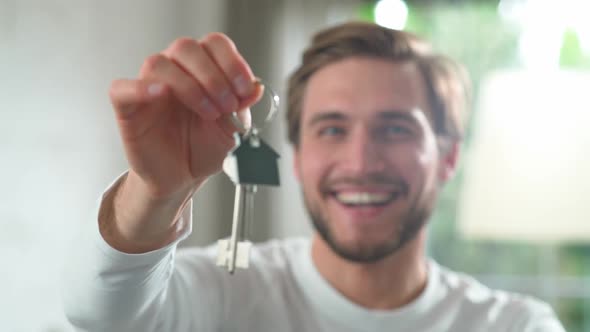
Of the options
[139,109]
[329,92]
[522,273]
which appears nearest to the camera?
[139,109]

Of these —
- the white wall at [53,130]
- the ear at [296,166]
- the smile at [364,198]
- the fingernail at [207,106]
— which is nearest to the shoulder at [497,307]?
the smile at [364,198]

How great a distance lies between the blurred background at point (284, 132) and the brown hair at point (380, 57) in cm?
2

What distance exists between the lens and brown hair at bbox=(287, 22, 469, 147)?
2.25ft

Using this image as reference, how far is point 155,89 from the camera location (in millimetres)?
315

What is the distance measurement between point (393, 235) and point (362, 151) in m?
0.11

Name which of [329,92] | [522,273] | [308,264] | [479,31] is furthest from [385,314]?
[479,31]

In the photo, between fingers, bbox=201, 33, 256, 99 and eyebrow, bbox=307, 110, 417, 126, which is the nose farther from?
fingers, bbox=201, 33, 256, 99

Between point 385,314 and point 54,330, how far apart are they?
0.38 m

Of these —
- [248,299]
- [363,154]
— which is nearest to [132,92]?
[248,299]

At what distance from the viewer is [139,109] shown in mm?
327

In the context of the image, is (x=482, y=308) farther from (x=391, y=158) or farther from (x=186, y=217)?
(x=186, y=217)

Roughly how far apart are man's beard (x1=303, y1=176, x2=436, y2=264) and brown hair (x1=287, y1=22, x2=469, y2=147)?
9 cm

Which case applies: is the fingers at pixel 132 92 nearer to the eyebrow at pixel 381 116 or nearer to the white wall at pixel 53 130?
the white wall at pixel 53 130

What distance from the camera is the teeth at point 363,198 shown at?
688 mm
